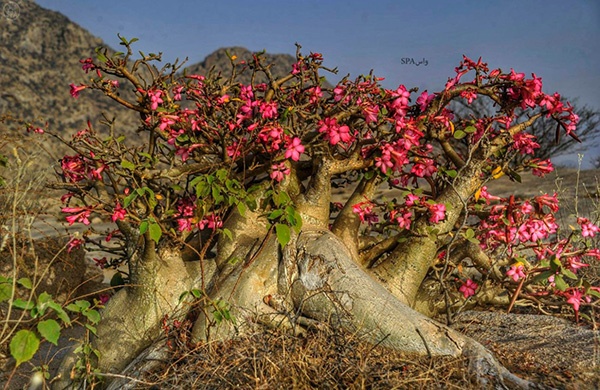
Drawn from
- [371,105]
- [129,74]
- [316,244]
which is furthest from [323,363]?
[129,74]

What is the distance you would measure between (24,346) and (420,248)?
239 centimetres

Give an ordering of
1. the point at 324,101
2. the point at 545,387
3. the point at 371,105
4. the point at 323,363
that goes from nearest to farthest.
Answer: the point at 323,363, the point at 545,387, the point at 371,105, the point at 324,101

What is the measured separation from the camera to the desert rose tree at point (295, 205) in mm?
3094

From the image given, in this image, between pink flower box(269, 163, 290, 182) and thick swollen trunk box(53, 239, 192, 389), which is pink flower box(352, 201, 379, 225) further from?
thick swollen trunk box(53, 239, 192, 389)

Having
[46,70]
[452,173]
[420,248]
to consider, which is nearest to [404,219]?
[420,248]

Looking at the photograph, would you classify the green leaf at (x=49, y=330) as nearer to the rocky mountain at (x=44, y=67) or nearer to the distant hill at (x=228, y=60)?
the rocky mountain at (x=44, y=67)

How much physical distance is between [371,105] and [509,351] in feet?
5.22

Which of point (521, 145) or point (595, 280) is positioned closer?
point (521, 145)

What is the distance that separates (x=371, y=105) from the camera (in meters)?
3.45

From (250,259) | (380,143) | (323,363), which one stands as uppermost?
(380,143)

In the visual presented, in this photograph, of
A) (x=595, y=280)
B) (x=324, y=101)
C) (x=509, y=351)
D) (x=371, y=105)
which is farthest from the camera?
(x=595, y=280)

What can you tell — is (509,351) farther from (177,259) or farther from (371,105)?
(177,259)

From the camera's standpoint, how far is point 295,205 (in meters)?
3.60

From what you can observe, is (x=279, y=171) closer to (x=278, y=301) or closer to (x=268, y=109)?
(x=268, y=109)
